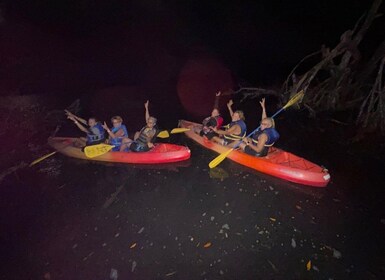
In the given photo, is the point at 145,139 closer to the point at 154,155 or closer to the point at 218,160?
the point at 154,155

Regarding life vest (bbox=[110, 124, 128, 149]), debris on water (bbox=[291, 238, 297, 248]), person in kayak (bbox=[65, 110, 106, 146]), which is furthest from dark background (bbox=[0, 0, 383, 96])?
debris on water (bbox=[291, 238, 297, 248])

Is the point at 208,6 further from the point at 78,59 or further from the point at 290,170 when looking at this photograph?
the point at 290,170

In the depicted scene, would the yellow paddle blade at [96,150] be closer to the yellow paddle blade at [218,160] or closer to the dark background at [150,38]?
the yellow paddle blade at [218,160]

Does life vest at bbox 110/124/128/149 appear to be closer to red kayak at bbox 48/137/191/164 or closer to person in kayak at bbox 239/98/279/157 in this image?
red kayak at bbox 48/137/191/164

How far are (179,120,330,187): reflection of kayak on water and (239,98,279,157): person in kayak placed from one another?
0.17 metres

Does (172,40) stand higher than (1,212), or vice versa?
(172,40)

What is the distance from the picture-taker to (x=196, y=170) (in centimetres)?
814

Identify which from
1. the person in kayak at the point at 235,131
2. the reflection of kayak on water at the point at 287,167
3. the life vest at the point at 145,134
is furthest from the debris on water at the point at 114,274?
the person in kayak at the point at 235,131

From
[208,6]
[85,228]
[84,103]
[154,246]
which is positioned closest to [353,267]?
[154,246]

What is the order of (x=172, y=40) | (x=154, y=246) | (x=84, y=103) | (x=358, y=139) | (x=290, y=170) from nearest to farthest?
(x=154, y=246), (x=290, y=170), (x=358, y=139), (x=84, y=103), (x=172, y=40)

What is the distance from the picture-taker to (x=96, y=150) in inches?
313

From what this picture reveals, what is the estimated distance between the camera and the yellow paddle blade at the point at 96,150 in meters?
7.90

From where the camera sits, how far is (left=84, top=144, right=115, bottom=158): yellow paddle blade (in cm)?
790

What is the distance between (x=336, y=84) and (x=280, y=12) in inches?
486
